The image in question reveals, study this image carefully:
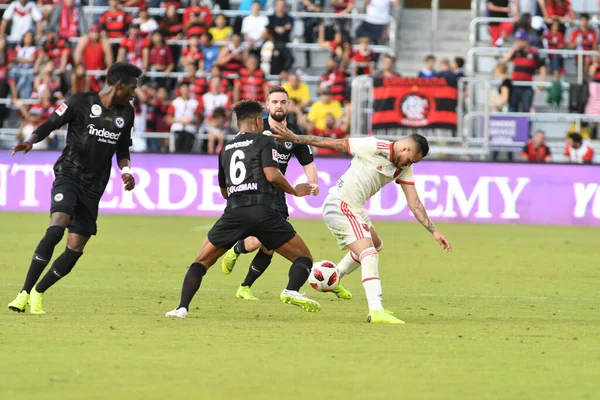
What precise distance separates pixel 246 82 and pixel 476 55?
20.7 ft

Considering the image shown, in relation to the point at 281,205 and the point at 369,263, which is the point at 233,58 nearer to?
the point at 281,205

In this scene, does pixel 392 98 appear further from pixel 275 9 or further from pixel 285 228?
pixel 285 228

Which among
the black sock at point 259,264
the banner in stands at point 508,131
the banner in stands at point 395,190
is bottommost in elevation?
the banner in stands at point 395,190

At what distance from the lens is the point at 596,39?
2895 centimetres

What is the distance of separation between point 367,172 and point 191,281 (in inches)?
72.8

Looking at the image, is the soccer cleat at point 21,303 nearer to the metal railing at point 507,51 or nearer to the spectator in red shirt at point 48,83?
the spectator in red shirt at point 48,83

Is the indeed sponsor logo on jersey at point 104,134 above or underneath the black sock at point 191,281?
above

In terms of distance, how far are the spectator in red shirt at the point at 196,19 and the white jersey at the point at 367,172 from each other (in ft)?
59.3

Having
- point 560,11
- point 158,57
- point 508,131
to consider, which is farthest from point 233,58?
point 560,11

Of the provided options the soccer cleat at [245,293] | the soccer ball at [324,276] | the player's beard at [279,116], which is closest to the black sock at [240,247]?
the soccer cleat at [245,293]

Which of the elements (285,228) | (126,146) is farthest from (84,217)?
(285,228)

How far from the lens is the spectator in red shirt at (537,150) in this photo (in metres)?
24.9

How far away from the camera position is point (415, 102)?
2469 cm

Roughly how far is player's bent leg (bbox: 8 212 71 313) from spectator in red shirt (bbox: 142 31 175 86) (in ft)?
58.4
